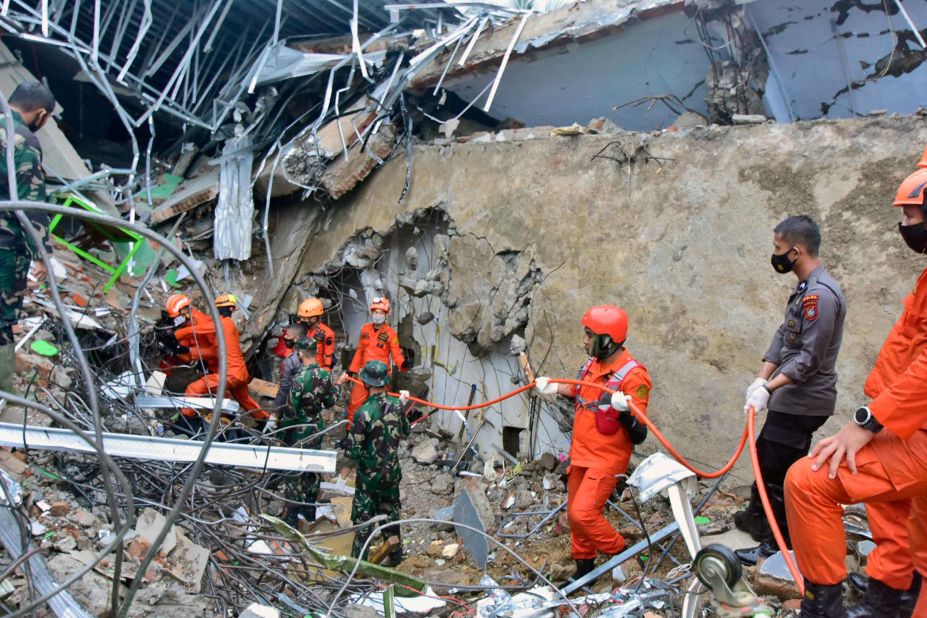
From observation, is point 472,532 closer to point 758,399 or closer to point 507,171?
point 758,399

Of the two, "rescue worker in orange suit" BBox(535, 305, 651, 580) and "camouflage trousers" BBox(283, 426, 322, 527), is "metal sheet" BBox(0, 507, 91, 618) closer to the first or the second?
"camouflage trousers" BBox(283, 426, 322, 527)

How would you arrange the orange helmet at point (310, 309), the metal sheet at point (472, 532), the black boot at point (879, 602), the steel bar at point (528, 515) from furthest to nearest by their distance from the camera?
the orange helmet at point (310, 309), the steel bar at point (528, 515), the metal sheet at point (472, 532), the black boot at point (879, 602)

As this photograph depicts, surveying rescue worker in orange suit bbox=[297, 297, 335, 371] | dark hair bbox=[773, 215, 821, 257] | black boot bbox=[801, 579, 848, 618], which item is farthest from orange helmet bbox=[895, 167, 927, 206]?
rescue worker in orange suit bbox=[297, 297, 335, 371]

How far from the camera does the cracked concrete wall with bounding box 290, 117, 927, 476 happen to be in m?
4.49

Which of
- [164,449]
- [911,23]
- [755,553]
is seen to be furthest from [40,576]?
[911,23]

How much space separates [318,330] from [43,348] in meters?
2.58

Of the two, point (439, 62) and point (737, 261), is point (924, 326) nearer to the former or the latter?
point (737, 261)

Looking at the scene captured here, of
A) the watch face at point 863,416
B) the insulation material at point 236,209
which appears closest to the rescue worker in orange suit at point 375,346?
the insulation material at point 236,209

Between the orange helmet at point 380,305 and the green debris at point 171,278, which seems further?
the green debris at point 171,278

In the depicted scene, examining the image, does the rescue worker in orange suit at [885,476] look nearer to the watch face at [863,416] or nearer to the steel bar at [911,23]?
the watch face at [863,416]

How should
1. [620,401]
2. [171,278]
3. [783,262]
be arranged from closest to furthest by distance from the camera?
1. [783,262]
2. [620,401]
3. [171,278]

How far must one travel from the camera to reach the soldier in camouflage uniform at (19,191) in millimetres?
3789

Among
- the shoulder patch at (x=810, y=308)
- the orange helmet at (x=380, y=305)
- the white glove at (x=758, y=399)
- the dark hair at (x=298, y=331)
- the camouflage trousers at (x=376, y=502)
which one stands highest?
the shoulder patch at (x=810, y=308)

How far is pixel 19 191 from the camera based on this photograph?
3814 mm
